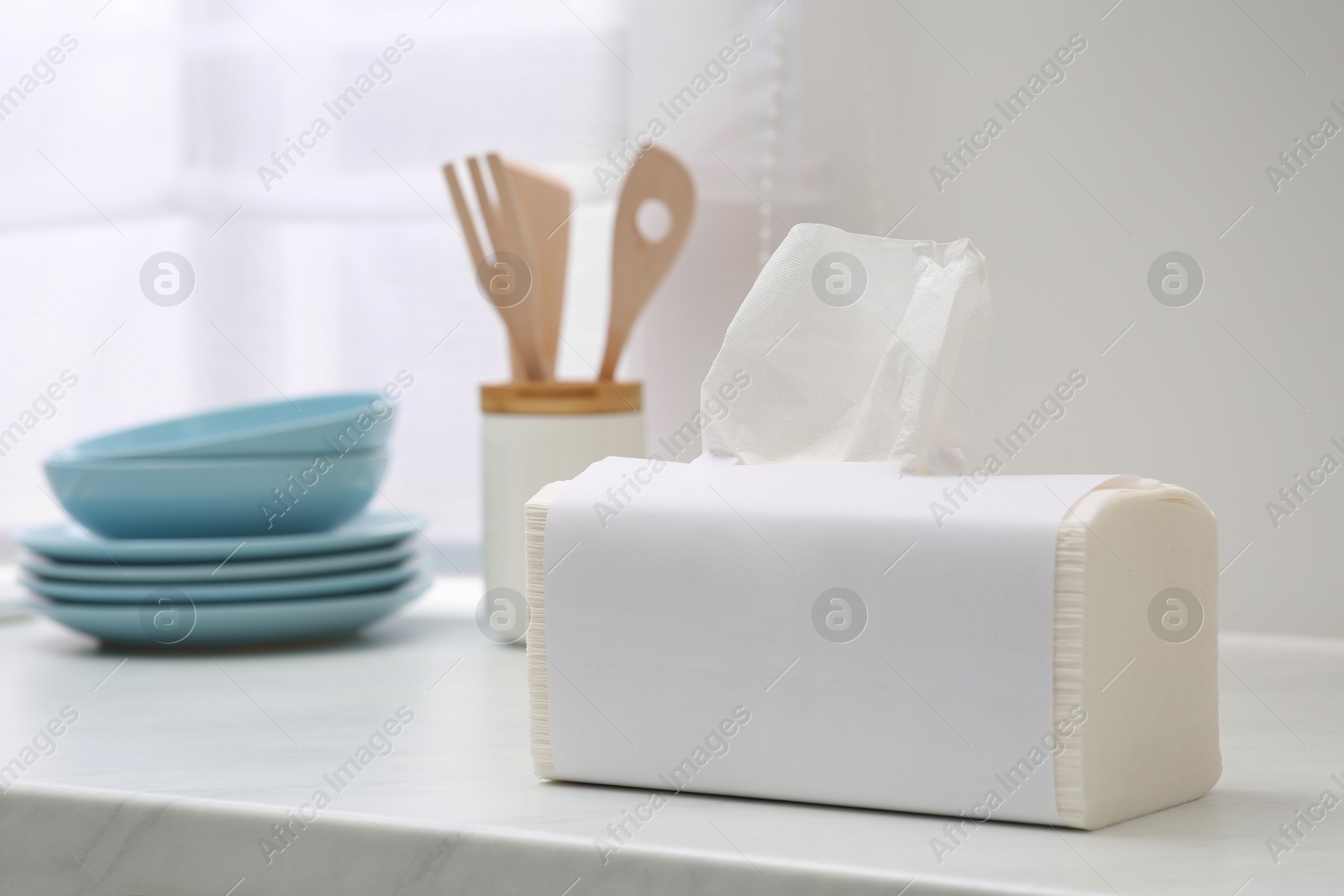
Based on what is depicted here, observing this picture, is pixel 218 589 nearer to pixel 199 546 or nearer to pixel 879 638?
pixel 199 546

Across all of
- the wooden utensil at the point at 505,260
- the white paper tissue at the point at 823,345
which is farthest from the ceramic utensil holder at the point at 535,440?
the white paper tissue at the point at 823,345

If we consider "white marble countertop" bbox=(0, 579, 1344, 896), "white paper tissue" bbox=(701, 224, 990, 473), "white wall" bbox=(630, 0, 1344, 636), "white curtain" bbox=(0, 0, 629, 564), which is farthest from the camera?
"white curtain" bbox=(0, 0, 629, 564)

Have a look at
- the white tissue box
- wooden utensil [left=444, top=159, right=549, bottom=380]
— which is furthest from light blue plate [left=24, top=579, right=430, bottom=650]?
the white tissue box

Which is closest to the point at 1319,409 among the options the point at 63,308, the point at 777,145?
the point at 777,145

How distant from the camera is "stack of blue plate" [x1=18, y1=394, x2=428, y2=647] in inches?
37.7

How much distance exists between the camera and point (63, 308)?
1.34 m

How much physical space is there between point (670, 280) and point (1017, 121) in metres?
0.30

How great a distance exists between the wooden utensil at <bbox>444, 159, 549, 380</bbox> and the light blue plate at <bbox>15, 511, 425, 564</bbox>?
16cm

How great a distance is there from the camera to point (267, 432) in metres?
0.98

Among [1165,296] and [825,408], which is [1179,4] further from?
[825,408]

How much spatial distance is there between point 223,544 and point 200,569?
0.02m

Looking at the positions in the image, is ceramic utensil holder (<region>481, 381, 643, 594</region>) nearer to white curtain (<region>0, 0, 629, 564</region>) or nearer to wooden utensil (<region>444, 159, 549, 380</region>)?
wooden utensil (<region>444, 159, 549, 380</region>)

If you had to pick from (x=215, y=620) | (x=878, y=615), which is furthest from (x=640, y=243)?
(x=878, y=615)

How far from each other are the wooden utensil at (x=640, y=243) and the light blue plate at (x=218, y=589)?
0.24m
